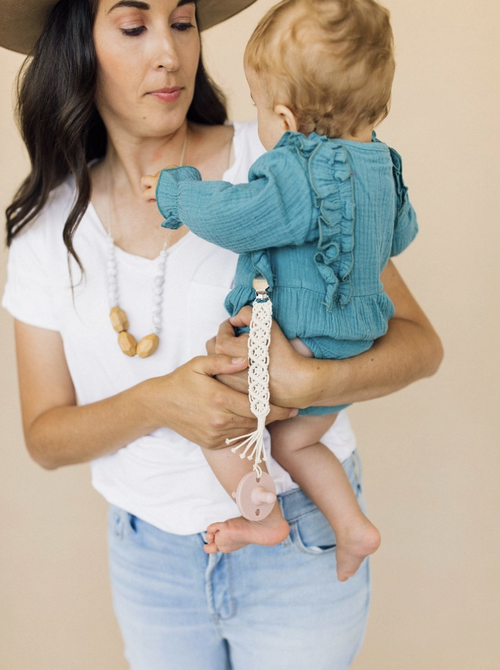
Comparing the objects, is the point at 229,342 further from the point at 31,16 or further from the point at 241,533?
the point at 31,16

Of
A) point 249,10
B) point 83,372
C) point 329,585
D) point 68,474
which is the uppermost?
point 249,10

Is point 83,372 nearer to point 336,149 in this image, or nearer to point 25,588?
point 336,149

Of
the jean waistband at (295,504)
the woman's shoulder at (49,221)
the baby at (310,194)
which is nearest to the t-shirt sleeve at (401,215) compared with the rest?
the baby at (310,194)

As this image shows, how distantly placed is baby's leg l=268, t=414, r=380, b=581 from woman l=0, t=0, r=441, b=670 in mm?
56

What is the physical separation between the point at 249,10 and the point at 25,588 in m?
1.87

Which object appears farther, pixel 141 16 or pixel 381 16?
pixel 141 16

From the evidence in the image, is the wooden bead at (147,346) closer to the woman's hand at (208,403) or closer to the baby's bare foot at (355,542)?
the woman's hand at (208,403)

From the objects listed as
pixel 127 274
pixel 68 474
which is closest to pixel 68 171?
pixel 127 274

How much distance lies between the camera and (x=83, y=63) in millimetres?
1454

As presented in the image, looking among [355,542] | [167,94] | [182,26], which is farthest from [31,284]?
[355,542]

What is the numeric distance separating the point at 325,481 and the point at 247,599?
0.86ft

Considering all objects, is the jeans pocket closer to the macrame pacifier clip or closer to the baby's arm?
the macrame pacifier clip

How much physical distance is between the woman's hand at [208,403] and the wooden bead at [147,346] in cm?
11

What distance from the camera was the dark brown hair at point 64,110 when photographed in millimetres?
1461
